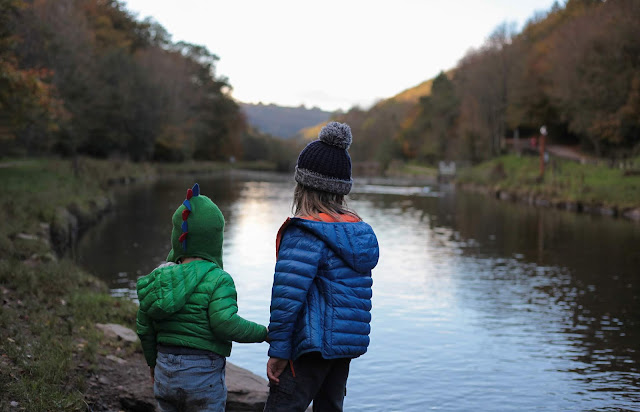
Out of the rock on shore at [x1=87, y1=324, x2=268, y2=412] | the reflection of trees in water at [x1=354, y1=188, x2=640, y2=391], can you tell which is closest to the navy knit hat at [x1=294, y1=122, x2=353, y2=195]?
the rock on shore at [x1=87, y1=324, x2=268, y2=412]

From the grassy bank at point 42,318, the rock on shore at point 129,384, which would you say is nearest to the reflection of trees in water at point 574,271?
the rock on shore at point 129,384

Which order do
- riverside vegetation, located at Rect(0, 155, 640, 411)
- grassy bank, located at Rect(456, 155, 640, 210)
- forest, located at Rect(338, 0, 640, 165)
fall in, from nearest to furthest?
riverside vegetation, located at Rect(0, 155, 640, 411), grassy bank, located at Rect(456, 155, 640, 210), forest, located at Rect(338, 0, 640, 165)

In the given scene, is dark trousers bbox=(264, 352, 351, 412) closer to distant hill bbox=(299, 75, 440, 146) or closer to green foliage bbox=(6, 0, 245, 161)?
green foliage bbox=(6, 0, 245, 161)

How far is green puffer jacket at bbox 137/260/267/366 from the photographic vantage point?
3254mm

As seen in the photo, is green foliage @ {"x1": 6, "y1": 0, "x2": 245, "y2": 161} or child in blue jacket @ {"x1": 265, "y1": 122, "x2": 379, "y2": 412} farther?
green foliage @ {"x1": 6, "y1": 0, "x2": 245, "y2": 161}

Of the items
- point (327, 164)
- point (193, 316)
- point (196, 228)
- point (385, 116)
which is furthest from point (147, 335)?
point (385, 116)

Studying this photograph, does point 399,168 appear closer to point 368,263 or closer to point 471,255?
point 471,255

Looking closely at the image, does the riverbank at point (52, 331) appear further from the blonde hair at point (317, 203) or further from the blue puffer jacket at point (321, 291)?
the blonde hair at point (317, 203)

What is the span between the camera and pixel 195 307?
3285mm

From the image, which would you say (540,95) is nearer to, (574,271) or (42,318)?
(574,271)

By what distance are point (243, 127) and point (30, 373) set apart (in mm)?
88900

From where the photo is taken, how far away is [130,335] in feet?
21.7

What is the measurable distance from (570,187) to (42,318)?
28.1 m

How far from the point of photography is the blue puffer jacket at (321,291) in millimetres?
3070
